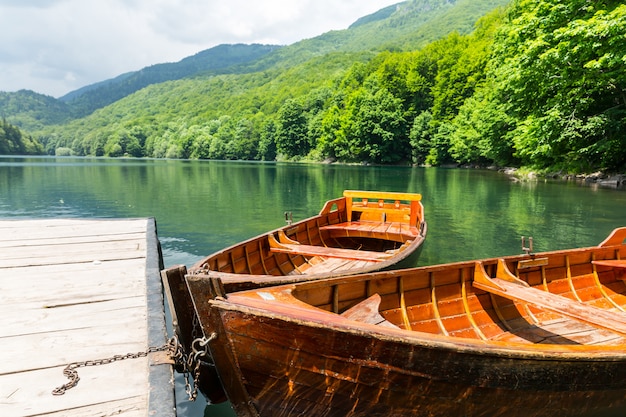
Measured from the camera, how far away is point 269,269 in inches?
293

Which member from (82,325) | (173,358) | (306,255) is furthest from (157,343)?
(306,255)

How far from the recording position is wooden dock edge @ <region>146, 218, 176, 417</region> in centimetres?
312

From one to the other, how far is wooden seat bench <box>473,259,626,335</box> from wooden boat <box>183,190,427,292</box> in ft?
5.15

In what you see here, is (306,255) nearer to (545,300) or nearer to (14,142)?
(545,300)

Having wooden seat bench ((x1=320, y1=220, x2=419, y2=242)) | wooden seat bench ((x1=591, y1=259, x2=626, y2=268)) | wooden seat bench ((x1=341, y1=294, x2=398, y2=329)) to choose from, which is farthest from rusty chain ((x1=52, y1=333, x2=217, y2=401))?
wooden seat bench ((x1=320, y1=220, x2=419, y2=242))

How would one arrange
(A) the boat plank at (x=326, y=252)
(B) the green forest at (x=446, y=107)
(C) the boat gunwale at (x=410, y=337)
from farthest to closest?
(B) the green forest at (x=446, y=107), (A) the boat plank at (x=326, y=252), (C) the boat gunwale at (x=410, y=337)

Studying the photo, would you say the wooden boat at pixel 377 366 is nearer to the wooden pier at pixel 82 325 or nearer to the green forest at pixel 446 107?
the wooden pier at pixel 82 325

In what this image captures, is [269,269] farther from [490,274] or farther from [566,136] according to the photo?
[566,136]

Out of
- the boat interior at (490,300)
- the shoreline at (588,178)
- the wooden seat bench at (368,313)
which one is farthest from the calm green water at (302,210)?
the boat interior at (490,300)

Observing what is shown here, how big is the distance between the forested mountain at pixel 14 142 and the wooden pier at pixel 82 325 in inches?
5944

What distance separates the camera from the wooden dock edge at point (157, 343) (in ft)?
10.2

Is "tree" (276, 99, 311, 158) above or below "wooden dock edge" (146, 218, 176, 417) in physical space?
above

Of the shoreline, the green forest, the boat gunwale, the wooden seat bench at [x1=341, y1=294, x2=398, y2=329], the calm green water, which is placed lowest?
the calm green water

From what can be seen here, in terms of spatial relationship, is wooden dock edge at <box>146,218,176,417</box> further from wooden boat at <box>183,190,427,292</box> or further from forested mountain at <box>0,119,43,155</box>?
forested mountain at <box>0,119,43,155</box>
